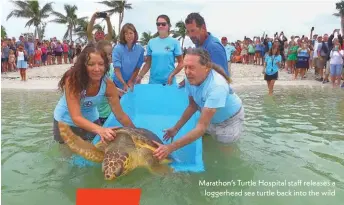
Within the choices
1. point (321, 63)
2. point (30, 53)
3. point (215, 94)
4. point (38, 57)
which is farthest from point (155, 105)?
point (38, 57)

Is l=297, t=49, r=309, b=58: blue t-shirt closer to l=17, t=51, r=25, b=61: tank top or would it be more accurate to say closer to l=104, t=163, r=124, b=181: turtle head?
l=17, t=51, r=25, b=61: tank top

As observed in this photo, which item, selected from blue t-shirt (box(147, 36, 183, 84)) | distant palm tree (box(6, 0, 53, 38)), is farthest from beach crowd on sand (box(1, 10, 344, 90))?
distant palm tree (box(6, 0, 53, 38))

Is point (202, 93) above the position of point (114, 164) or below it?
above

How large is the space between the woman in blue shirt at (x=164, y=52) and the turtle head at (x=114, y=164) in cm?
213

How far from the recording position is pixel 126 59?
14.9 feet

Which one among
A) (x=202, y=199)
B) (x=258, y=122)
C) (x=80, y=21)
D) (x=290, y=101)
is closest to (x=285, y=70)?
(x=290, y=101)

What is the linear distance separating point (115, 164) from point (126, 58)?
7.53 feet

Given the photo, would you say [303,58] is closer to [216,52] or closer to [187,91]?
[216,52]

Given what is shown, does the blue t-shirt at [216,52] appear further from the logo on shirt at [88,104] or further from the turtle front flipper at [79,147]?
the turtle front flipper at [79,147]

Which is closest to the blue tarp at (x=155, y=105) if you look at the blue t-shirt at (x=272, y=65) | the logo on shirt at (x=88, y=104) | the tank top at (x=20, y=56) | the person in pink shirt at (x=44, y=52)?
the logo on shirt at (x=88, y=104)

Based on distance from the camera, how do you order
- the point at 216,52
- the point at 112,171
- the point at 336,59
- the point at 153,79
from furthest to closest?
1. the point at 336,59
2. the point at 153,79
3. the point at 216,52
4. the point at 112,171

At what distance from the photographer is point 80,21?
119 feet

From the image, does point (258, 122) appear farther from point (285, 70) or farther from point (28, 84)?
point (285, 70)

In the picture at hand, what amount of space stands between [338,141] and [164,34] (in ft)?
8.81
